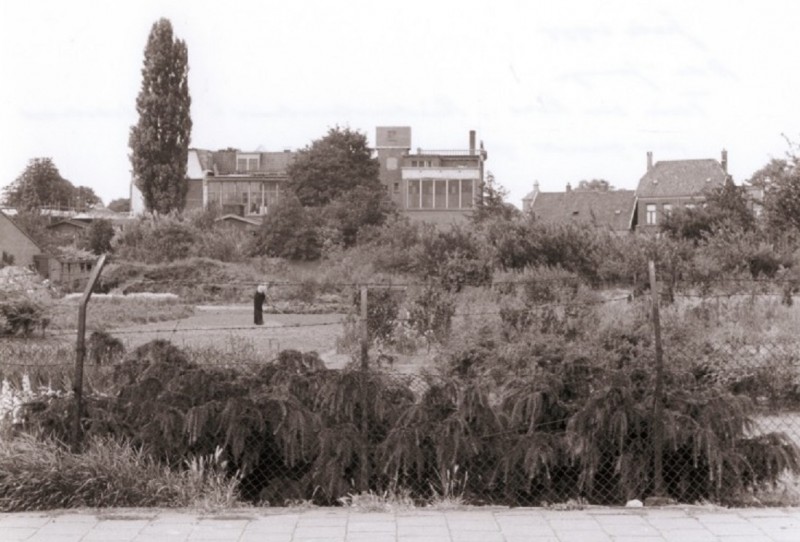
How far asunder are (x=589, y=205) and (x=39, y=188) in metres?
53.8

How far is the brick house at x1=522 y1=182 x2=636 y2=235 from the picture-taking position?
70750 mm

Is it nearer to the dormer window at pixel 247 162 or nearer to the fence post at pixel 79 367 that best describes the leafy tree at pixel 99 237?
the dormer window at pixel 247 162

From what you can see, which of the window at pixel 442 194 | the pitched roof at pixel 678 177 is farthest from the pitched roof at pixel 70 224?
the pitched roof at pixel 678 177

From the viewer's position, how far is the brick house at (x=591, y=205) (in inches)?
2785

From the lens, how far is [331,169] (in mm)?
63938

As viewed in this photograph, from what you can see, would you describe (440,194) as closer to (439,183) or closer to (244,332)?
(439,183)

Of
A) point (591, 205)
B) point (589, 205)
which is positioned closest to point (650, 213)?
point (591, 205)

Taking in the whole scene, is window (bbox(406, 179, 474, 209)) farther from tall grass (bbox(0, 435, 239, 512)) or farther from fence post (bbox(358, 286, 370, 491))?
tall grass (bbox(0, 435, 239, 512))

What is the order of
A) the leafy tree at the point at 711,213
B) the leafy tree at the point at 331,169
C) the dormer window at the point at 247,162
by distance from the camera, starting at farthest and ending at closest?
the dormer window at the point at 247,162 → the leafy tree at the point at 331,169 → the leafy tree at the point at 711,213

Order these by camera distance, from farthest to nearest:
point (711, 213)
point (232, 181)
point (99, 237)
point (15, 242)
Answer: point (232, 181) → point (99, 237) → point (15, 242) → point (711, 213)

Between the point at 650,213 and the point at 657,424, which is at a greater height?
the point at 650,213

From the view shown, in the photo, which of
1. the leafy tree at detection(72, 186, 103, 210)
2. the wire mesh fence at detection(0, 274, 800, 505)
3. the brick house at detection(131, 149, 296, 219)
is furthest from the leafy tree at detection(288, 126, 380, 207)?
the wire mesh fence at detection(0, 274, 800, 505)

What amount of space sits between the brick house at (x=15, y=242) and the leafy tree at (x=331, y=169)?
1741 centimetres

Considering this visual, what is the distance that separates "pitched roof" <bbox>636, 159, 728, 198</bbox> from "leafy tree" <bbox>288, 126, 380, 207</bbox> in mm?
19861
